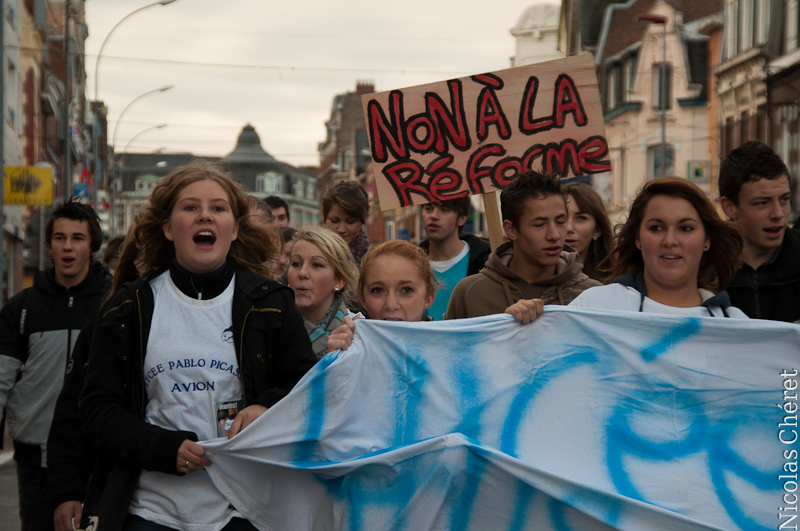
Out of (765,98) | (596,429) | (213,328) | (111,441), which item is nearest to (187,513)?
(111,441)

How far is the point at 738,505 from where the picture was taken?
312 cm

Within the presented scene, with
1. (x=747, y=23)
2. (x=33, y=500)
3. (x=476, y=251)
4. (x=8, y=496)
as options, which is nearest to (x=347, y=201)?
(x=476, y=251)

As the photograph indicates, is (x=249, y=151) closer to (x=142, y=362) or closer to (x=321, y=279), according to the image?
Answer: (x=321, y=279)

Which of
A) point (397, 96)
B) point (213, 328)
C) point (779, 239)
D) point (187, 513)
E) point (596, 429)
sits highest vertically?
point (397, 96)

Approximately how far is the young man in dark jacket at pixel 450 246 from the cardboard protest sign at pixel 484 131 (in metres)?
0.36

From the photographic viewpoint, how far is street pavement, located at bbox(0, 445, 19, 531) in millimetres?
6996

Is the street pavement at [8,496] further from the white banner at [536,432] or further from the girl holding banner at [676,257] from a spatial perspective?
the girl holding banner at [676,257]

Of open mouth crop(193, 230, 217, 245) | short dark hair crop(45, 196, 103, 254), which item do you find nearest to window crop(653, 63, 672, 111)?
short dark hair crop(45, 196, 103, 254)

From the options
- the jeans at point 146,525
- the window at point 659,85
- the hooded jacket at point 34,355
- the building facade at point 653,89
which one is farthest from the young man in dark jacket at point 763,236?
the window at point 659,85

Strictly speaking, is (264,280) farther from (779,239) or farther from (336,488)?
(779,239)

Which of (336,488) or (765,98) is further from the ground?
(765,98)

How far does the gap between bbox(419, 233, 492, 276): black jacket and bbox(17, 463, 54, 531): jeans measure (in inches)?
109

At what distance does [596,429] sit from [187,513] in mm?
1416

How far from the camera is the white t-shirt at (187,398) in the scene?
2984mm
